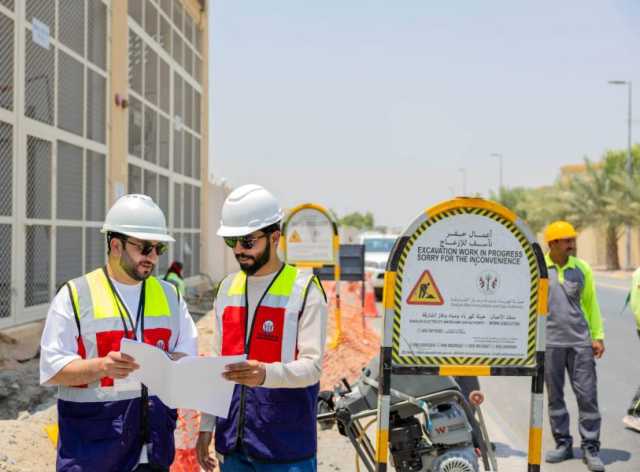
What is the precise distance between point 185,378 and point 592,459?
4291 mm

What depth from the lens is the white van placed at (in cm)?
2144

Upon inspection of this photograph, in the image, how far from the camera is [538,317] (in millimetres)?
3762

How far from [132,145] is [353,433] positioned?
10.9 metres

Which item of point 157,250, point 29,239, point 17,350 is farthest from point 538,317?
point 29,239

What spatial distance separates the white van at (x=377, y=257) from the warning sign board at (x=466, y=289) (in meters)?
15.3

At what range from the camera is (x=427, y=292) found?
3705mm

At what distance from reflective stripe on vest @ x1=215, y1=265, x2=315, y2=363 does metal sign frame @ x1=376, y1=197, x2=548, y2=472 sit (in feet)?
2.40

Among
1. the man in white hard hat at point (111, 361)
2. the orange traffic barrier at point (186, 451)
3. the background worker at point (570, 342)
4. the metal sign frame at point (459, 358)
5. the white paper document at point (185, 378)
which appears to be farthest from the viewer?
the background worker at point (570, 342)

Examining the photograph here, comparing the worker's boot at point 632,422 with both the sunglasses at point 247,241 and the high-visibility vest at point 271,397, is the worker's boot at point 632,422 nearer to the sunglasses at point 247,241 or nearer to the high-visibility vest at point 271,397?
the high-visibility vest at point 271,397

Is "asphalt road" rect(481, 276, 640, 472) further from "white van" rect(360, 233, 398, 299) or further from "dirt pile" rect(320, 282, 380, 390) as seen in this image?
"white van" rect(360, 233, 398, 299)

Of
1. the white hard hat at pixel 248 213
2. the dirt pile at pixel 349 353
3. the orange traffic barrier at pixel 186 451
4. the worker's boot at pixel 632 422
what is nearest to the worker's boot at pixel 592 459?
the worker's boot at pixel 632 422

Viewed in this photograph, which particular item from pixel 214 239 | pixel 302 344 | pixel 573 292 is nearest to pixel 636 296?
pixel 573 292

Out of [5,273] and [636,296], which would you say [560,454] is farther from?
[5,273]

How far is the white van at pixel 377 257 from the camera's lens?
21438 mm
